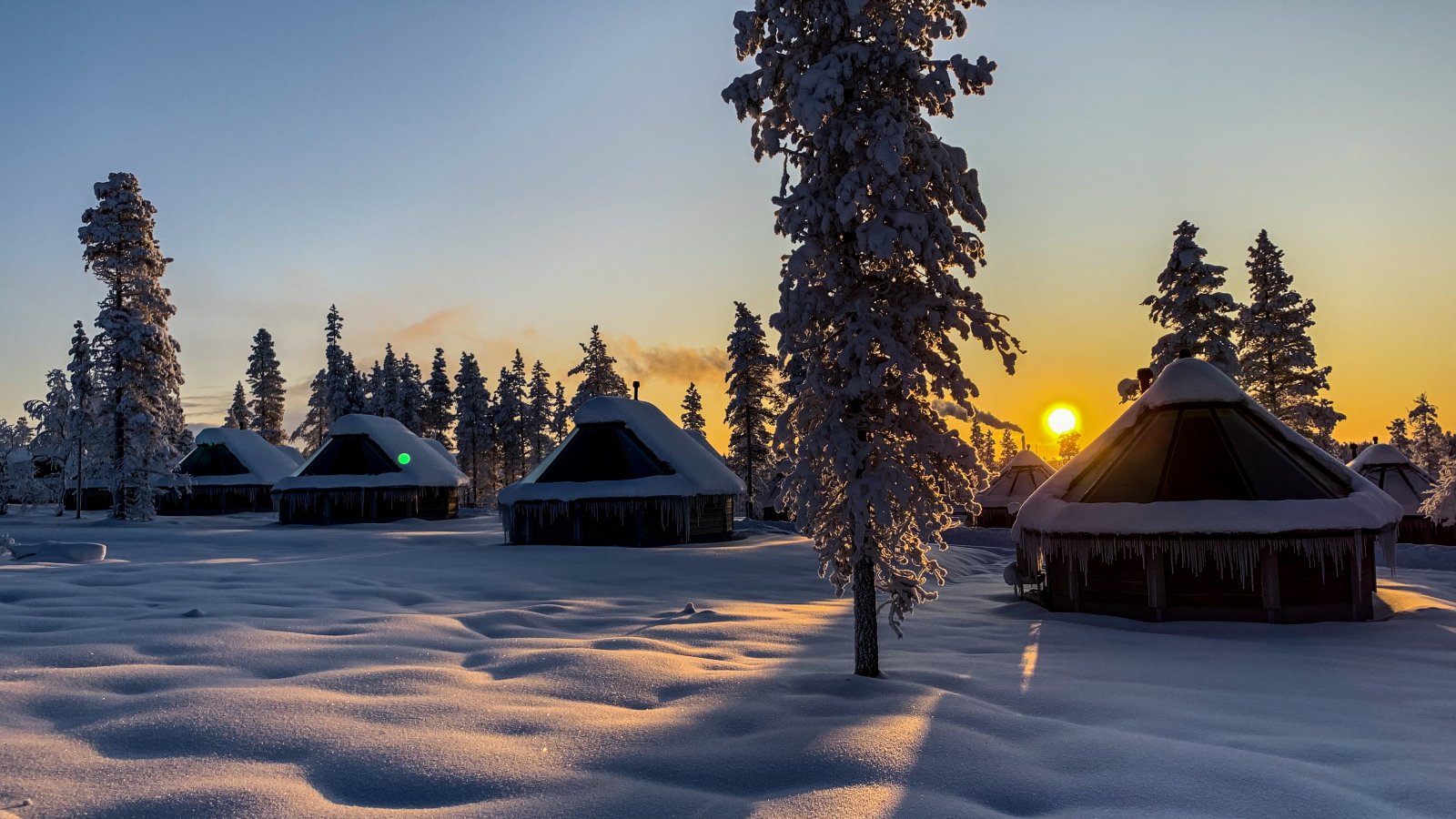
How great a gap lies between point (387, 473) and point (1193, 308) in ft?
121

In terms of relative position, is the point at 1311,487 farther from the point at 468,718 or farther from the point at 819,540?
the point at 468,718

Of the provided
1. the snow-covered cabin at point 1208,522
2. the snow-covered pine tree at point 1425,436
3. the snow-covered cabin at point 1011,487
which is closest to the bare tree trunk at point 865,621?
the snow-covered cabin at point 1208,522

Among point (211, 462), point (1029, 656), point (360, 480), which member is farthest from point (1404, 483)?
point (211, 462)

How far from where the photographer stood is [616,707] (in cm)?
731

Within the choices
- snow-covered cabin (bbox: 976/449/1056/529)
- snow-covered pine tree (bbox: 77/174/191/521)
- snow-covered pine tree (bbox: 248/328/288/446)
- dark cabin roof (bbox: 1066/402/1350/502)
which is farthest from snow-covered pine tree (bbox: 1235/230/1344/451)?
snow-covered pine tree (bbox: 248/328/288/446)

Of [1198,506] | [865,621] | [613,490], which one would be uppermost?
[1198,506]

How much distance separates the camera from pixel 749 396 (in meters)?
47.7

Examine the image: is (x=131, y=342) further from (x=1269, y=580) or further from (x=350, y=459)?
(x=1269, y=580)

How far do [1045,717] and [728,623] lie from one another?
5693 millimetres

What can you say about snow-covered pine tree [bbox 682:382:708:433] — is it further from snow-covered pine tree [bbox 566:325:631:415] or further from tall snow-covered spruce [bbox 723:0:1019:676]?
tall snow-covered spruce [bbox 723:0:1019:676]

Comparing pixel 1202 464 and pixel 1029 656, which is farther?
pixel 1202 464

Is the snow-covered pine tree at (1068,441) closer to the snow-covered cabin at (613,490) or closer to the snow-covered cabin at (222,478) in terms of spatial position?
the snow-covered cabin at (613,490)

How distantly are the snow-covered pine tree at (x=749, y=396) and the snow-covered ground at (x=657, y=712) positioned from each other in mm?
33304

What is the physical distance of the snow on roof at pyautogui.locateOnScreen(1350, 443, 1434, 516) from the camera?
36656mm
